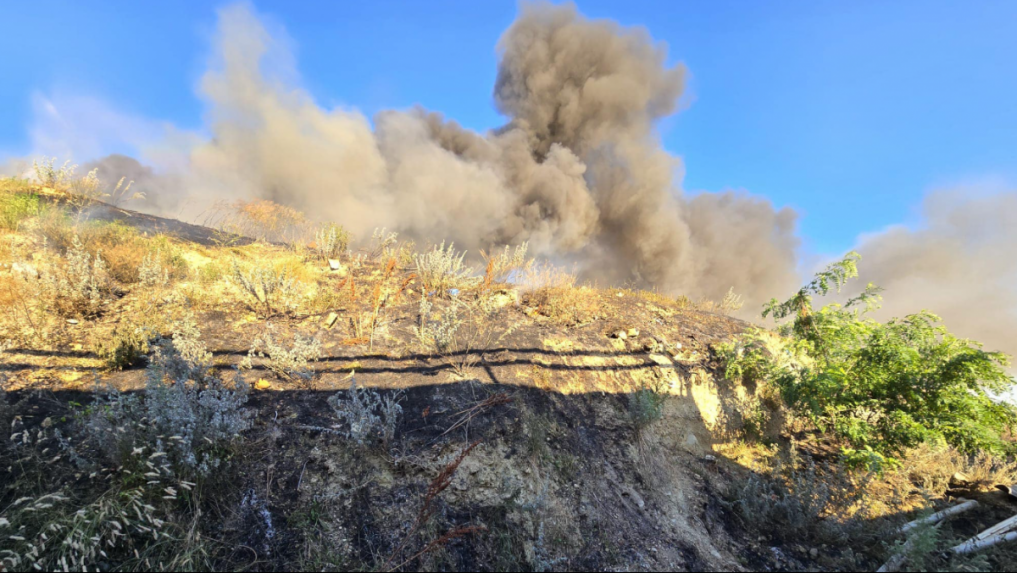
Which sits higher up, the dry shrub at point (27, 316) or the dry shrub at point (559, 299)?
the dry shrub at point (559, 299)

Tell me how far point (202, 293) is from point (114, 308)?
81cm

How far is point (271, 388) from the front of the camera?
359cm

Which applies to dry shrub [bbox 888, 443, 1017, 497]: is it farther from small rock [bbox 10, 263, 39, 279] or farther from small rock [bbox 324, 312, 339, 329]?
small rock [bbox 10, 263, 39, 279]

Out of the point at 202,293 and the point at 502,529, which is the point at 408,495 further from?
the point at 202,293

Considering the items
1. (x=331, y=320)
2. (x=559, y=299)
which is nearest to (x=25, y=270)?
(x=331, y=320)

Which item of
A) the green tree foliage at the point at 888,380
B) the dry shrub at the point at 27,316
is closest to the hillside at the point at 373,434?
the dry shrub at the point at 27,316

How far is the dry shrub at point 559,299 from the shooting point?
6363 mm

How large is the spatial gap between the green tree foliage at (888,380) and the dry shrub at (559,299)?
8.50ft

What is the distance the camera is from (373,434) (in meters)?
3.23

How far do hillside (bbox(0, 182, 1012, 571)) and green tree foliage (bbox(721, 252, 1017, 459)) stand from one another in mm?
734

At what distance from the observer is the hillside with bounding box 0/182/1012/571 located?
246cm

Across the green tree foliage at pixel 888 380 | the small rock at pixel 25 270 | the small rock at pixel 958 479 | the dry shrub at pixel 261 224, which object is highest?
the dry shrub at pixel 261 224

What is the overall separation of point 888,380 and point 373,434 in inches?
218

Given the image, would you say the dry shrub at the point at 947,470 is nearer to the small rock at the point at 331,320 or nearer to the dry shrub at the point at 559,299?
the dry shrub at the point at 559,299
